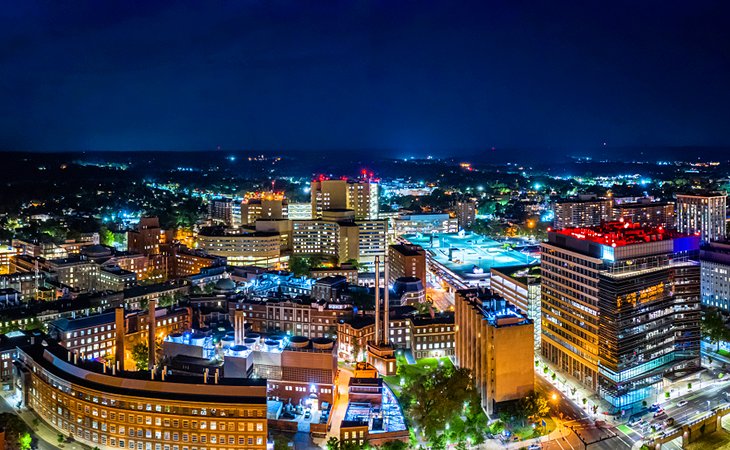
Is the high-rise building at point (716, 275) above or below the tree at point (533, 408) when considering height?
above

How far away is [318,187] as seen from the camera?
2249 inches

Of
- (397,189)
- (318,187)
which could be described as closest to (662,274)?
(318,187)

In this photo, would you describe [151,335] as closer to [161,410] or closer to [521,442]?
[161,410]

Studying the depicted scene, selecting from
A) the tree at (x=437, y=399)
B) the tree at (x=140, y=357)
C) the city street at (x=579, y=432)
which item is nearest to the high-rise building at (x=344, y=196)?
the tree at (x=140, y=357)

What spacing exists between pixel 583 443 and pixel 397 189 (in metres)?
83.9

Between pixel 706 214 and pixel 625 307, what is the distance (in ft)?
101

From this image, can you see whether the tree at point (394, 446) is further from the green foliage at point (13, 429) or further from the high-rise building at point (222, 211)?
the high-rise building at point (222, 211)

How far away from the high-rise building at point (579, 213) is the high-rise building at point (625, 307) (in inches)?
1478

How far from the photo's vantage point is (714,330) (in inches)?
1128

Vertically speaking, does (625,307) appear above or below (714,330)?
above

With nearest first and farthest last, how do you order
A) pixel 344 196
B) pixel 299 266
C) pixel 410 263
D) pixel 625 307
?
1. pixel 625 307
2. pixel 410 263
3. pixel 299 266
4. pixel 344 196

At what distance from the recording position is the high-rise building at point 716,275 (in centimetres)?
3575

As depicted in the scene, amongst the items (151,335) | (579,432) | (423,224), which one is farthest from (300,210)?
(579,432)

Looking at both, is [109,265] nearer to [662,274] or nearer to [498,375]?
[498,375]
